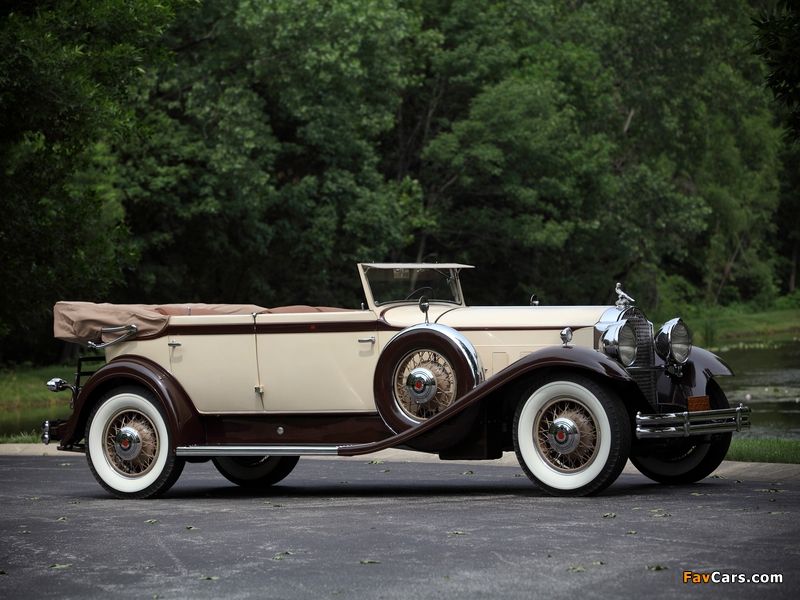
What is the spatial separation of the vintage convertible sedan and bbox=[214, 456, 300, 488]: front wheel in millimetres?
130

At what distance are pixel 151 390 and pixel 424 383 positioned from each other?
244 centimetres

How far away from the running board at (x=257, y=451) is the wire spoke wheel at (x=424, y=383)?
684 mm

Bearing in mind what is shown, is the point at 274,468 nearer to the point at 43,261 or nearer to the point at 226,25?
the point at 43,261

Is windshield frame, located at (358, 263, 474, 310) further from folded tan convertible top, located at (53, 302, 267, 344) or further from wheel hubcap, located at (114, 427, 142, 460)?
wheel hubcap, located at (114, 427, 142, 460)

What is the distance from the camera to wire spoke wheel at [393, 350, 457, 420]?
8.98 m

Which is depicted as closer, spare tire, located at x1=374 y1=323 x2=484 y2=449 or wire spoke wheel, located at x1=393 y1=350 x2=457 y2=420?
spare tire, located at x1=374 y1=323 x2=484 y2=449

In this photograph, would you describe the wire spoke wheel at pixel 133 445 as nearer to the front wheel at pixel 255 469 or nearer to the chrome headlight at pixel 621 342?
the front wheel at pixel 255 469

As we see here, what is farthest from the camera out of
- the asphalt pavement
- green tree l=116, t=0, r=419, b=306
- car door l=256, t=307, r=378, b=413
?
green tree l=116, t=0, r=419, b=306

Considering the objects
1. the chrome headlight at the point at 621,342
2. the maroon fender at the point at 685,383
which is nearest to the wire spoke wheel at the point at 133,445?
the chrome headlight at the point at 621,342

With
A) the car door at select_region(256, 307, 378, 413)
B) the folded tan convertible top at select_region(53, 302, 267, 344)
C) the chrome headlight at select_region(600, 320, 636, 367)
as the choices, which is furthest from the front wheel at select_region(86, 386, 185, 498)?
the chrome headlight at select_region(600, 320, 636, 367)

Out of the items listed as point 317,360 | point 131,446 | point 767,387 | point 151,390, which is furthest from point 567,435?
point 767,387

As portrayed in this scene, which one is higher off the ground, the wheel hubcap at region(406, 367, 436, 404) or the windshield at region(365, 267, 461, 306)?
the windshield at region(365, 267, 461, 306)

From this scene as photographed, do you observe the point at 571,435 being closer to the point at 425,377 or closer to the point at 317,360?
the point at 425,377

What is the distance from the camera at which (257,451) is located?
30.1ft
